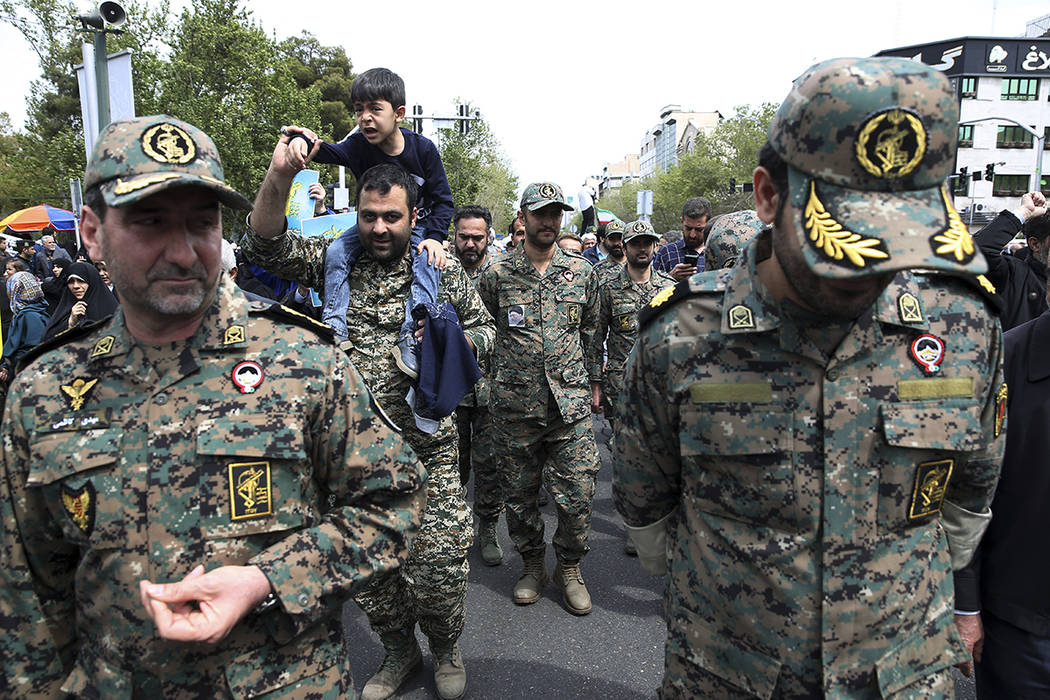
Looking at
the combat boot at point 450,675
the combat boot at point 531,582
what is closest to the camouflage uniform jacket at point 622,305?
the combat boot at point 531,582

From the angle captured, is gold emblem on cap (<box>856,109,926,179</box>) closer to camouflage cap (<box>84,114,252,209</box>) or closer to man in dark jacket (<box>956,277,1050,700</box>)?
man in dark jacket (<box>956,277,1050,700</box>)

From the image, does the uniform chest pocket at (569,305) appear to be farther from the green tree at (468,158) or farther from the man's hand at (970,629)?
the green tree at (468,158)

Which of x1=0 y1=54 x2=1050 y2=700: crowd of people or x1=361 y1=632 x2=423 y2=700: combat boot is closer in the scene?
x1=0 y1=54 x2=1050 y2=700: crowd of people

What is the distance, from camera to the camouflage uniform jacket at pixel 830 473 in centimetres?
154

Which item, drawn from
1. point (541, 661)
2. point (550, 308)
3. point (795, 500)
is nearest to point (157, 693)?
point (795, 500)

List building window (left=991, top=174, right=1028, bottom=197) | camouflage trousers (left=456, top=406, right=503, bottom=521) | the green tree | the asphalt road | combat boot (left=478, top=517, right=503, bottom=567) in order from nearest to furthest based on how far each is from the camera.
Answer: the asphalt road
combat boot (left=478, top=517, right=503, bottom=567)
camouflage trousers (left=456, top=406, right=503, bottom=521)
the green tree
building window (left=991, top=174, right=1028, bottom=197)

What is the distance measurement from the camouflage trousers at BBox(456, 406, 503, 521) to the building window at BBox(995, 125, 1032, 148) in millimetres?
60113

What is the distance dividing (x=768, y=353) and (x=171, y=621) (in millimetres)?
1391

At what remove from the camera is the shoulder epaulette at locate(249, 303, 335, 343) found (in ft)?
5.59

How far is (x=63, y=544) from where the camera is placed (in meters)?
1.58

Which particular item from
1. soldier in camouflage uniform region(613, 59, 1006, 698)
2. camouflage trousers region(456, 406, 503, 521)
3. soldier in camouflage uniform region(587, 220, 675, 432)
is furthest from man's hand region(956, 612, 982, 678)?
soldier in camouflage uniform region(587, 220, 675, 432)

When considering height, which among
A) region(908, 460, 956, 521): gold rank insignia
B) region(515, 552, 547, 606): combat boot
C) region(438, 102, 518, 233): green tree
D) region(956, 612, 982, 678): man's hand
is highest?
region(438, 102, 518, 233): green tree

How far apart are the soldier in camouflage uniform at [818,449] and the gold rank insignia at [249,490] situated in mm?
1022

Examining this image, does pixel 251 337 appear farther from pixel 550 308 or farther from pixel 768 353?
pixel 550 308
